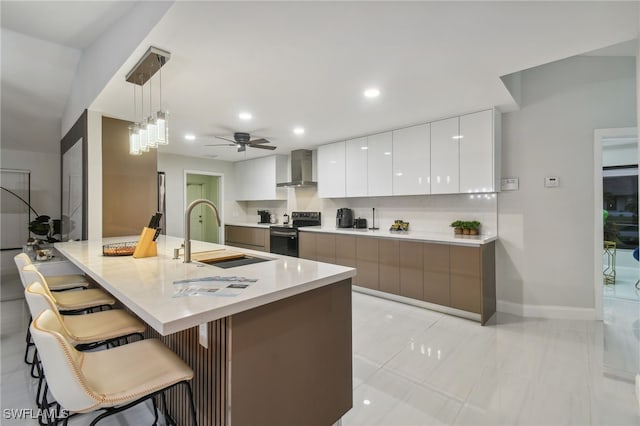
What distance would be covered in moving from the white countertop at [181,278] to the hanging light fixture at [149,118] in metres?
0.85

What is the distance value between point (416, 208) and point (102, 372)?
3.90m

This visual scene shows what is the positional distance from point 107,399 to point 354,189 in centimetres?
393

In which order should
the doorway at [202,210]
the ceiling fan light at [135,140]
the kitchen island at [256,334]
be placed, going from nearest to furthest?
the kitchen island at [256,334] → the ceiling fan light at [135,140] → the doorway at [202,210]

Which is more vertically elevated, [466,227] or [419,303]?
[466,227]

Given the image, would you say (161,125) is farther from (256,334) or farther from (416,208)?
(416,208)

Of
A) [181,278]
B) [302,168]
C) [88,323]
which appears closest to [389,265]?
[302,168]

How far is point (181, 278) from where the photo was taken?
1512 mm

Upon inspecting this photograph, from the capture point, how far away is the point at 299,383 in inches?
56.2

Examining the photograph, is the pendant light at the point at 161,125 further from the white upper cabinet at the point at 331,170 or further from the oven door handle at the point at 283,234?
the oven door handle at the point at 283,234

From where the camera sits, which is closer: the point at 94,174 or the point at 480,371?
the point at 480,371

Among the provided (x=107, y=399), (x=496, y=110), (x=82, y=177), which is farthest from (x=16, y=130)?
(x=496, y=110)

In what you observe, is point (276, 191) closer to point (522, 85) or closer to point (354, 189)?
point (354, 189)

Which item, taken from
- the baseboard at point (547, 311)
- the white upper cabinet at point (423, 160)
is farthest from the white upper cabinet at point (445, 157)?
the baseboard at point (547, 311)

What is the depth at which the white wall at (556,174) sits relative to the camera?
306 cm
